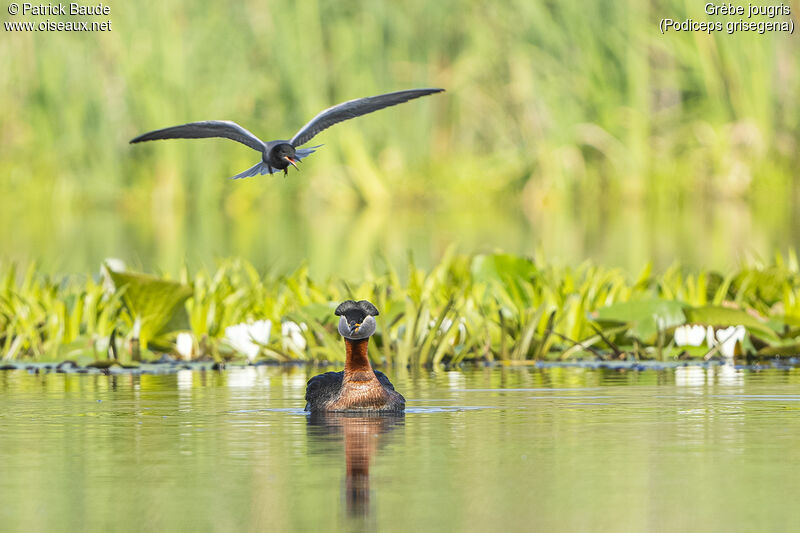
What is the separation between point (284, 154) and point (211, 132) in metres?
0.52

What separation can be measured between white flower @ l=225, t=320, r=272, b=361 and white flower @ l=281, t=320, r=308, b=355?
11 cm

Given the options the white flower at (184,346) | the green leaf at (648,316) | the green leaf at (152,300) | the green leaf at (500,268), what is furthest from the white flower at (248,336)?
the green leaf at (648,316)

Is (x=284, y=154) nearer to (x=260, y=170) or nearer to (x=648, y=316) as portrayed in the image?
(x=260, y=170)

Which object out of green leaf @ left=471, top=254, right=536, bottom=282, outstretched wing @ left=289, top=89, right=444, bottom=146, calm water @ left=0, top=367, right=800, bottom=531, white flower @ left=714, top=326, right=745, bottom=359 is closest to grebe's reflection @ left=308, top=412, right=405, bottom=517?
calm water @ left=0, top=367, right=800, bottom=531

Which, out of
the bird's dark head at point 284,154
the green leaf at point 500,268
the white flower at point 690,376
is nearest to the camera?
the bird's dark head at point 284,154

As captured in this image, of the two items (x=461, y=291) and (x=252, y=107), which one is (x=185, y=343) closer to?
(x=461, y=291)

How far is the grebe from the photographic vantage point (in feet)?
22.4

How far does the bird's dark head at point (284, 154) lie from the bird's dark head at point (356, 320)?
2.24ft

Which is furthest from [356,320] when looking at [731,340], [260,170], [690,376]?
[731,340]

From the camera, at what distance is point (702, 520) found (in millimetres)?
4375

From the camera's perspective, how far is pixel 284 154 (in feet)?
22.0

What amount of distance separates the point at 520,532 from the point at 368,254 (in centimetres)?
1397

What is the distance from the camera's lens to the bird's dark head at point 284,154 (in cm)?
669

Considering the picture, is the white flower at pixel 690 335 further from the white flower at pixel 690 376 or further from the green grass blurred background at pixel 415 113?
the green grass blurred background at pixel 415 113
